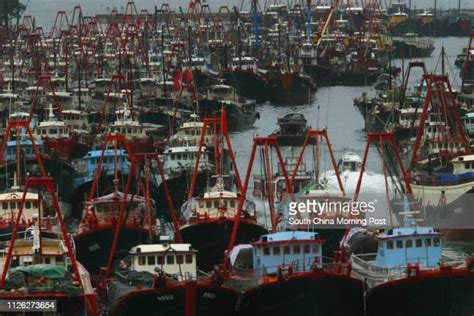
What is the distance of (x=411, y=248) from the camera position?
42.6 m

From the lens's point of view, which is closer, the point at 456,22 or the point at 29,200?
the point at 29,200

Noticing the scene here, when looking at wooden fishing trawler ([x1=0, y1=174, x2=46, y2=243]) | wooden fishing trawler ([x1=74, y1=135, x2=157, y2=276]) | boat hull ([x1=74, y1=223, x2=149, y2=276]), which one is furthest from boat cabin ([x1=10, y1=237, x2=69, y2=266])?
wooden fishing trawler ([x1=0, y1=174, x2=46, y2=243])

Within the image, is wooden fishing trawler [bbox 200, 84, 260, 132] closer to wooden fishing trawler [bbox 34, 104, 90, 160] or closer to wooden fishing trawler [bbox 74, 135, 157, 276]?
wooden fishing trawler [bbox 34, 104, 90, 160]

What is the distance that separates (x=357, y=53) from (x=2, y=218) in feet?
202

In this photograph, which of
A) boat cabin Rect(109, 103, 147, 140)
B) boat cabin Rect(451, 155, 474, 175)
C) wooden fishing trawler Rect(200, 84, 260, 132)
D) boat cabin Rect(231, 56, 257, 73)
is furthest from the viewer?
boat cabin Rect(231, 56, 257, 73)

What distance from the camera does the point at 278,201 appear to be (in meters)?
53.7

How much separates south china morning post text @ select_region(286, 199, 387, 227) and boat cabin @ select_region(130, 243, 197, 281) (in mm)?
5745

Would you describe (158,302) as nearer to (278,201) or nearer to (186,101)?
(278,201)

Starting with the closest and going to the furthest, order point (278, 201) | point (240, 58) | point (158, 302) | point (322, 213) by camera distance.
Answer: point (158, 302) → point (322, 213) → point (278, 201) → point (240, 58)

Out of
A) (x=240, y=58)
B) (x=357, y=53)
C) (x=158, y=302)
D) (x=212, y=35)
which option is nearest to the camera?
(x=158, y=302)

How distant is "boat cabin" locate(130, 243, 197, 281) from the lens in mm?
41969

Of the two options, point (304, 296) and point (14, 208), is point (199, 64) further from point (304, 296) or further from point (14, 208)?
point (304, 296)

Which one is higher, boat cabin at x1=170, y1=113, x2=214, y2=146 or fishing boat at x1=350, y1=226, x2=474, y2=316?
fishing boat at x1=350, y1=226, x2=474, y2=316

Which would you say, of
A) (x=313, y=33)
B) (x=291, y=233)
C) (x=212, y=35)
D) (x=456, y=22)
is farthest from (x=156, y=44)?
(x=291, y=233)
